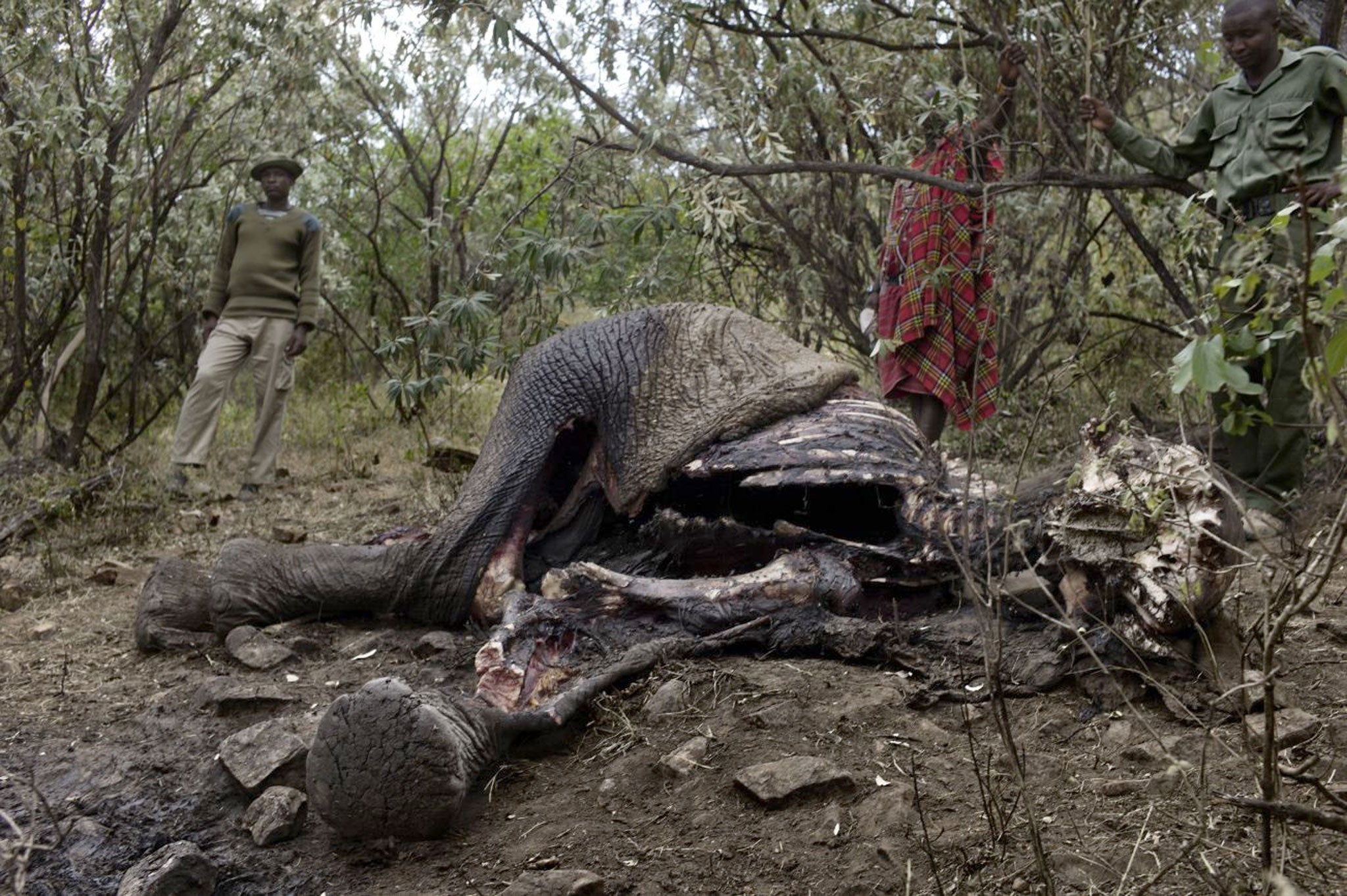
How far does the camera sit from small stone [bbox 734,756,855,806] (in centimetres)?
271

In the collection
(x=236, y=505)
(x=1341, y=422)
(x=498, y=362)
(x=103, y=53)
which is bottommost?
(x=236, y=505)

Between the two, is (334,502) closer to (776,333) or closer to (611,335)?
(611,335)

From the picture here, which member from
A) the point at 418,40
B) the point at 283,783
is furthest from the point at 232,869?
the point at 418,40

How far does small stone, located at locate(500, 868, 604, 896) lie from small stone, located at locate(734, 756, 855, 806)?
42 cm

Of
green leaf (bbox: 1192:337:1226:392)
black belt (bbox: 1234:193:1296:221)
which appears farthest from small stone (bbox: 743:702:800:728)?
black belt (bbox: 1234:193:1296:221)

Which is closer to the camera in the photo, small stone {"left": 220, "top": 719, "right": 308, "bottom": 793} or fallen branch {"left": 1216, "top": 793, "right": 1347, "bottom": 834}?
fallen branch {"left": 1216, "top": 793, "right": 1347, "bottom": 834}

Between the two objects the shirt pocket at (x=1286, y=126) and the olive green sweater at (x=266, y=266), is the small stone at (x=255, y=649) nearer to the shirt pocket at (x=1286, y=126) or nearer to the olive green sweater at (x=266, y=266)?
the olive green sweater at (x=266, y=266)

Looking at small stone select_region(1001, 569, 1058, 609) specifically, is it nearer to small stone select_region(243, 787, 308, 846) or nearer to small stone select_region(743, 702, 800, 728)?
small stone select_region(743, 702, 800, 728)

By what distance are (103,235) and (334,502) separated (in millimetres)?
1899

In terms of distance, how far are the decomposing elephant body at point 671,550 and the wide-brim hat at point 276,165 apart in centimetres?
331

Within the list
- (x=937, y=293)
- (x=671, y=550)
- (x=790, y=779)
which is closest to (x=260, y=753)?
(x=790, y=779)

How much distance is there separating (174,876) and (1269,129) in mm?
4328

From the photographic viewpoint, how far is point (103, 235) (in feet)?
21.9

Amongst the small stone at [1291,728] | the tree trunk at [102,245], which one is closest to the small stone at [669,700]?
the small stone at [1291,728]
